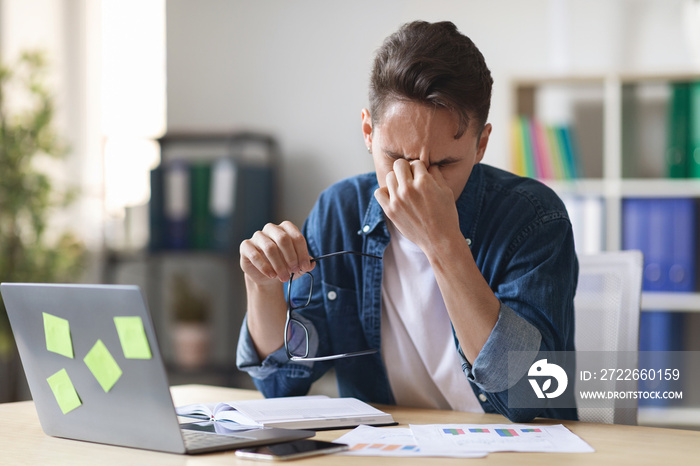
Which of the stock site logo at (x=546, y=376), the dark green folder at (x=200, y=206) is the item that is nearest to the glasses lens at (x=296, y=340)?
the stock site logo at (x=546, y=376)

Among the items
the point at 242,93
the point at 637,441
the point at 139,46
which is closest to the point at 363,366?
the point at 637,441

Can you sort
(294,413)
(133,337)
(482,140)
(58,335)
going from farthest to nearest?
(482,140) < (294,413) < (58,335) < (133,337)

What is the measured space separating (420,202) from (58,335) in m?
0.54

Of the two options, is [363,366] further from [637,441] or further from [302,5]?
[302,5]

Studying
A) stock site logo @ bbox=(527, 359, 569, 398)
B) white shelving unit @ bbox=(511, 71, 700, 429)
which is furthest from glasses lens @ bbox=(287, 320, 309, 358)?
white shelving unit @ bbox=(511, 71, 700, 429)

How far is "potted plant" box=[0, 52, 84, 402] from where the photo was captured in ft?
9.53

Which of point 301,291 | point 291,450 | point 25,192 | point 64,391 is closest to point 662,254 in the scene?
point 301,291

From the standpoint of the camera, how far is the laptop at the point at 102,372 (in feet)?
2.96

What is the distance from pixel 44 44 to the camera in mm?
3445

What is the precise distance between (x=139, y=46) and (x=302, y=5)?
32.9 inches

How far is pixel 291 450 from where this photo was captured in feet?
3.04

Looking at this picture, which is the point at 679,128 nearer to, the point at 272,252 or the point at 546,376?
the point at 546,376

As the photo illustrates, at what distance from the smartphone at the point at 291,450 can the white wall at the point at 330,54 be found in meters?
1.90

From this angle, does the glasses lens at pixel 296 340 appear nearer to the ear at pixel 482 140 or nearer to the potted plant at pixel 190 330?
the ear at pixel 482 140
